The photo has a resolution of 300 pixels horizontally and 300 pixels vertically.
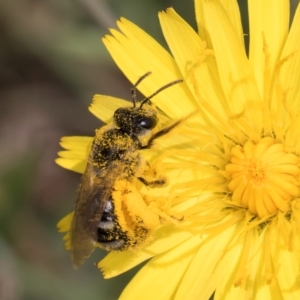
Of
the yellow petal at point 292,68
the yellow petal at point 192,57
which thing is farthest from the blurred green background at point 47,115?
the yellow petal at point 292,68

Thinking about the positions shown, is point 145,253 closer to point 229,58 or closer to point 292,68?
point 229,58

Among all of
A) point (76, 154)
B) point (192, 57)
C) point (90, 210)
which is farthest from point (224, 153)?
point (90, 210)

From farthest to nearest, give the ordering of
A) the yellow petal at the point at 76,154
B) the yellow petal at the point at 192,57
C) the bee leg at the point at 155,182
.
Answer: the yellow petal at the point at 76,154
the yellow petal at the point at 192,57
the bee leg at the point at 155,182

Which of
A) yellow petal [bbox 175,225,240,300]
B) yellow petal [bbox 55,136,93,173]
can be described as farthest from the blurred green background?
yellow petal [bbox 175,225,240,300]

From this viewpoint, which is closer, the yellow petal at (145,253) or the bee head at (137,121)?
the bee head at (137,121)

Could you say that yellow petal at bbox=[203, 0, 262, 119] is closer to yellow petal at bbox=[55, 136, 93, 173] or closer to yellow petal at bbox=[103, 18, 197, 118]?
yellow petal at bbox=[103, 18, 197, 118]

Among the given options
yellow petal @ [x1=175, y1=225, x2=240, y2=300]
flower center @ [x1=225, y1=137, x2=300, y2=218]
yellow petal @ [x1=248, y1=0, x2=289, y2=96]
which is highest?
yellow petal @ [x1=248, y1=0, x2=289, y2=96]

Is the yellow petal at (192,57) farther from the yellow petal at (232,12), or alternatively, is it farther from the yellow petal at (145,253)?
the yellow petal at (145,253)
